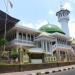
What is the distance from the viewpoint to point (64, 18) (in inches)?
2141

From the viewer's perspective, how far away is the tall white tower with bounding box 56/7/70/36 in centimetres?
5355

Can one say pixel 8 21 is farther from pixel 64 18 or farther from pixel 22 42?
pixel 64 18

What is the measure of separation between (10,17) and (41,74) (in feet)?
40.4

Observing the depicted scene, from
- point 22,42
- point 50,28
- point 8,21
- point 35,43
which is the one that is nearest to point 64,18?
point 50,28

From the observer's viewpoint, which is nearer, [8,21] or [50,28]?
[8,21]

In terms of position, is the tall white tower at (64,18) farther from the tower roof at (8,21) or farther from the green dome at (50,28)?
the tower roof at (8,21)

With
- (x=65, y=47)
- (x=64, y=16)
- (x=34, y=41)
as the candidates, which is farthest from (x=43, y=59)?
(x=64, y=16)

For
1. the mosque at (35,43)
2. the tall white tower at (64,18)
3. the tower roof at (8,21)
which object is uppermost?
the tall white tower at (64,18)

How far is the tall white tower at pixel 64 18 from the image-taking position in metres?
53.5

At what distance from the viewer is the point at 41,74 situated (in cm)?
1741

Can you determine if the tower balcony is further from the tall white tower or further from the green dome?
the tall white tower

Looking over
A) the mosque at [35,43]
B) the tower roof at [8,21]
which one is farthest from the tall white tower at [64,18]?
the tower roof at [8,21]

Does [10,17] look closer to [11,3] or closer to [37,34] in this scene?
[11,3]

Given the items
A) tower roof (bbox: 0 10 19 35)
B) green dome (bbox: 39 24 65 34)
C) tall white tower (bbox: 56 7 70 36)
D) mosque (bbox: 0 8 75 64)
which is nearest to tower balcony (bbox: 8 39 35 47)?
mosque (bbox: 0 8 75 64)
